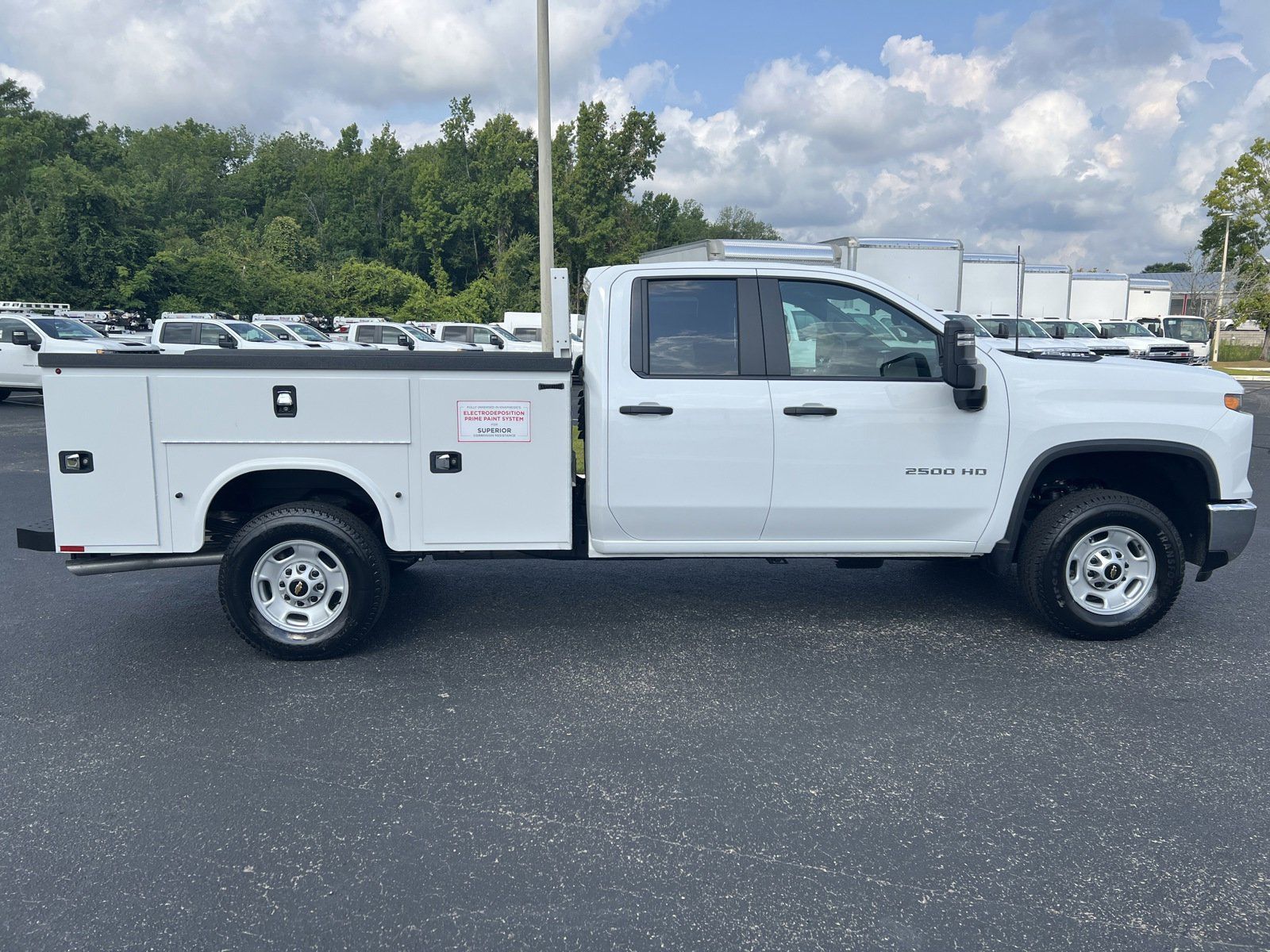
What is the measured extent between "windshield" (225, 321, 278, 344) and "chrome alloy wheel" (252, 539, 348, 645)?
791 inches

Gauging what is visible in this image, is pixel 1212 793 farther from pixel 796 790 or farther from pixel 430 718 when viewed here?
pixel 430 718

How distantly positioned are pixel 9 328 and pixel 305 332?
1057cm

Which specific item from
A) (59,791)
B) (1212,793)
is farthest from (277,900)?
(1212,793)

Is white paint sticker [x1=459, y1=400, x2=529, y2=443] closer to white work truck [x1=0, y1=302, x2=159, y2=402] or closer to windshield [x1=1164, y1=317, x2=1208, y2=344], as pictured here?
white work truck [x1=0, y1=302, x2=159, y2=402]

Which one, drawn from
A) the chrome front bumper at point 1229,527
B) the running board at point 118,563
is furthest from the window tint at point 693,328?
the chrome front bumper at point 1229,527

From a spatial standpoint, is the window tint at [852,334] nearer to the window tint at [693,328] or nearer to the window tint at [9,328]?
the window tint at [693,328]

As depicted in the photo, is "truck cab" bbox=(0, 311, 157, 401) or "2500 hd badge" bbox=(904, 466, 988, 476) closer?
"2500 hd badge" bbox=(904, 466, 988, 476)

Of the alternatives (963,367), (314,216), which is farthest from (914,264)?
(314,216)

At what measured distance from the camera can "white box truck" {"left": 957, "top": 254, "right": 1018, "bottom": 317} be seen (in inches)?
1102

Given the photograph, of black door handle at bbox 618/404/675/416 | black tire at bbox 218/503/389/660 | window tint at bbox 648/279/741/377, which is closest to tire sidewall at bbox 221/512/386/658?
black tire at bbox 218/503/389/660

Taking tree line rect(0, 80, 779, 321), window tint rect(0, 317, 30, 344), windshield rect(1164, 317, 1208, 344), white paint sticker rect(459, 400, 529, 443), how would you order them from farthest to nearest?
tree line rect(0, 80, 779, 321) → windshield rect(1164, 317, 1208, 344) → window tint rect(0, 317, 30, 344) → white paint sticker rect(459, 400, 529, 443)

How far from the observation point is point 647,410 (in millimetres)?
5031

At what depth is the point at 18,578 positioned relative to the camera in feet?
22.2

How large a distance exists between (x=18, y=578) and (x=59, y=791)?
3743 mm
